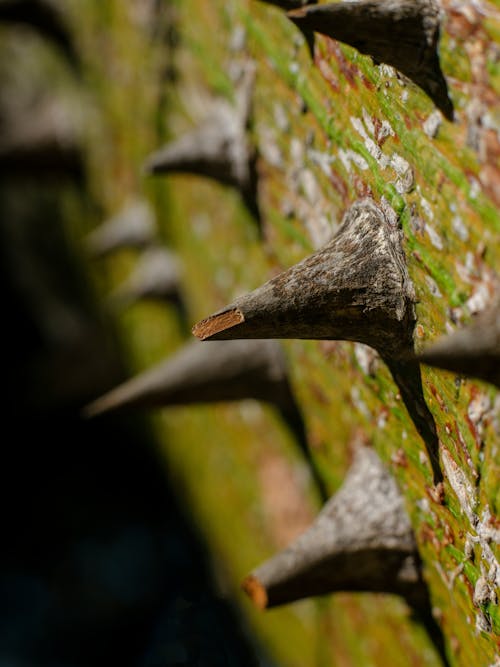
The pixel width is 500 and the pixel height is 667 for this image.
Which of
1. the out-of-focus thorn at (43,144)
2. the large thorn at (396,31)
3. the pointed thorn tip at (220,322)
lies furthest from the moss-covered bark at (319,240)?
the pointed thorn tip at (220,322)

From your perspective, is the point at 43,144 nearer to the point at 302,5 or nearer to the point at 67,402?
the point at 67,402

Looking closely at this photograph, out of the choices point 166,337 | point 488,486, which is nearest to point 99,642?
point 166,337

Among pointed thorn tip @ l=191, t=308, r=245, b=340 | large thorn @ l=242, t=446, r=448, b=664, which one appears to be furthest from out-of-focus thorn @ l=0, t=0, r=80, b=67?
pointed thorn tip @ l=191, t=308, r=245, b=340

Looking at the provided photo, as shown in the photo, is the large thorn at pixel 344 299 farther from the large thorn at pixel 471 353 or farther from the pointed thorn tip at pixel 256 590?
the pointed thorn tip at pixel 256 590

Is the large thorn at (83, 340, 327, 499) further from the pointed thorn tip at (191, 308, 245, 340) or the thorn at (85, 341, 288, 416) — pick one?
the pointed thorn tip at (191, 308, 245, 340)

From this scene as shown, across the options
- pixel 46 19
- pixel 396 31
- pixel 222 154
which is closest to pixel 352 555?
pixel 396 31

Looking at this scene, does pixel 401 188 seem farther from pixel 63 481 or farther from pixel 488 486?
pixel 63 481
